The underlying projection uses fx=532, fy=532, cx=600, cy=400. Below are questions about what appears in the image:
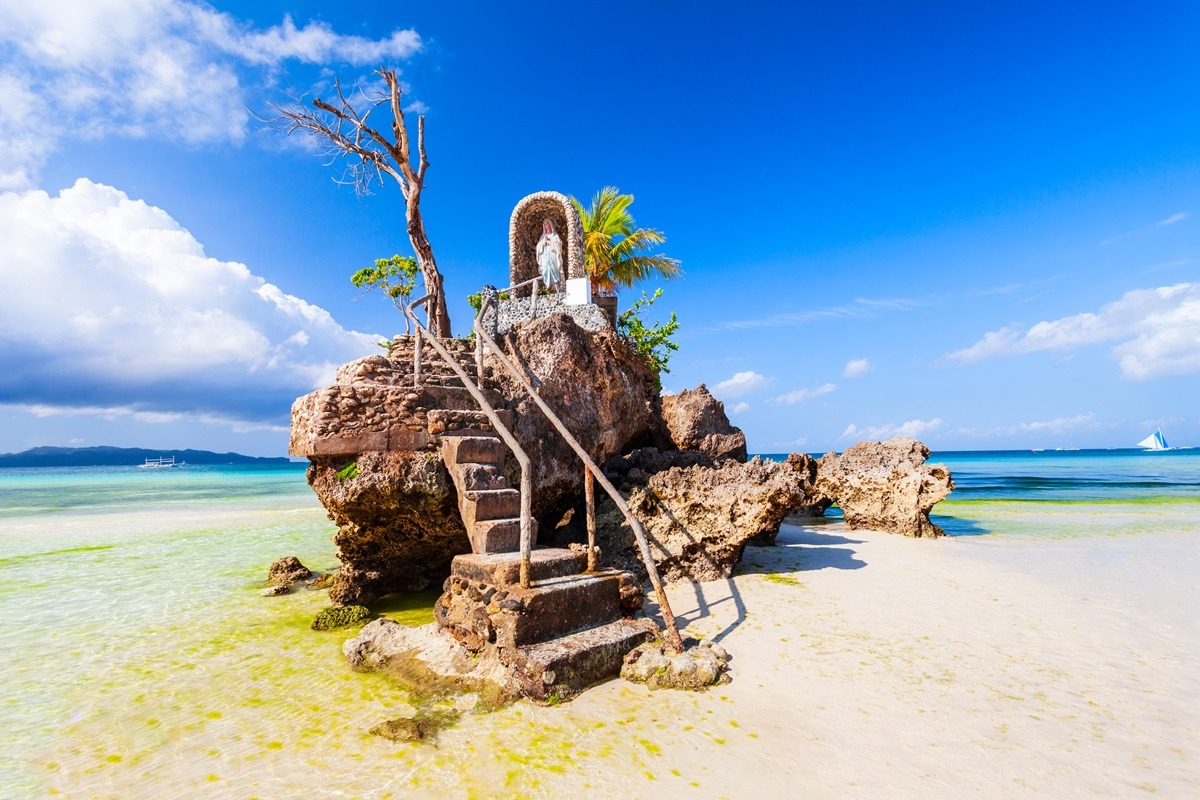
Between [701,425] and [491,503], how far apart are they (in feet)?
29.4

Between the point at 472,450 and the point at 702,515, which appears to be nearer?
the point at 472,450

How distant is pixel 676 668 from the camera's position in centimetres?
458

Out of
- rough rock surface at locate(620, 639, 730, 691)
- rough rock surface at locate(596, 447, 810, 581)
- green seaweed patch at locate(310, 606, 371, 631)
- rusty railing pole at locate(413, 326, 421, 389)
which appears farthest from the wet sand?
rusty railing pole at locate(413, 326, 421, 389)

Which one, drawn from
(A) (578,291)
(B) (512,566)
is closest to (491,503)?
(B) (512,566)

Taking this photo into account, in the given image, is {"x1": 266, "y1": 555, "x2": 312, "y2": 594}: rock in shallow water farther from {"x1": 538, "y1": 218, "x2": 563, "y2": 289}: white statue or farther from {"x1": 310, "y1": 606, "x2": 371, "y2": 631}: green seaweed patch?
{"x1": 538, "y1": 218, "x2": 563, "y2": 289}: white statue

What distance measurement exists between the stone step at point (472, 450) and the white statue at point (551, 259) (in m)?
8.73

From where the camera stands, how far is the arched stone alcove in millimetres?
14773

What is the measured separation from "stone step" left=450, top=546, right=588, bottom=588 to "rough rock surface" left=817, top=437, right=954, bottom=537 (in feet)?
33.7

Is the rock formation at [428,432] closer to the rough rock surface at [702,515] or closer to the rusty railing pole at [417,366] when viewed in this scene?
the rusty railing pole at [417,366]

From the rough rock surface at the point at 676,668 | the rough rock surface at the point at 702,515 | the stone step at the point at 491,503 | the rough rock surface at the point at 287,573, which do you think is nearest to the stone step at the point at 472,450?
the stone step at the point at 491,503

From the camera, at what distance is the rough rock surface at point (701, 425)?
43.8 ft

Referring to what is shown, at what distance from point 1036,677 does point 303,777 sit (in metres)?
5.94

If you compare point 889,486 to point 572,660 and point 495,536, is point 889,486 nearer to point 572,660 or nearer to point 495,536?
point 495,536

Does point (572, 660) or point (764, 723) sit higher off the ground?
point (572, 660)
